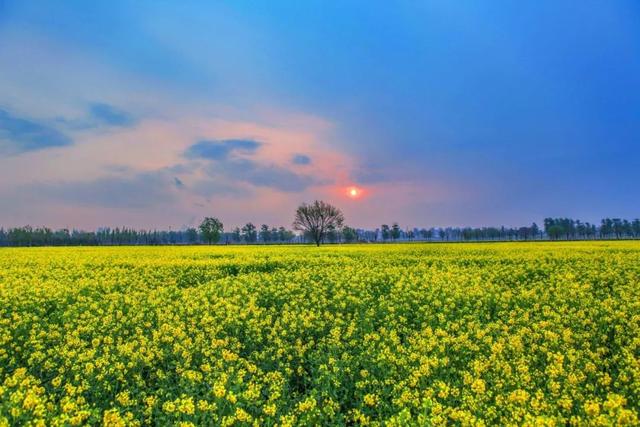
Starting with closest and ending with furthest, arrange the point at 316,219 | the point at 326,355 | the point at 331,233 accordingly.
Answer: the point at 326,355 → the point at 316,219 → the point at 331,233

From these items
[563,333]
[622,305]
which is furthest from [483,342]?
[622,305]

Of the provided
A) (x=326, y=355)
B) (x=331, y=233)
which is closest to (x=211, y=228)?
(x=331, y=233)

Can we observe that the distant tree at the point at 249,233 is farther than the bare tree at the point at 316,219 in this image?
Yes

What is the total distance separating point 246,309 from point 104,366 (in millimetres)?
4458

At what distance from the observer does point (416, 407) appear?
695 centimetres

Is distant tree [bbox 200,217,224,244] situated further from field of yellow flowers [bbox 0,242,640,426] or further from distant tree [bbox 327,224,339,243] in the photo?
field of yellow flowers [bbox 0,242,640,426]

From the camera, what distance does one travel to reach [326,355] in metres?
9.42

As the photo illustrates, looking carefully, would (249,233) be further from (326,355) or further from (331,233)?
(326,355)

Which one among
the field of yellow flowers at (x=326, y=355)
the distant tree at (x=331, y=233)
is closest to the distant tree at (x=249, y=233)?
the distant tree at (x=331, y=233)

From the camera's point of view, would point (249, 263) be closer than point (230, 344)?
No

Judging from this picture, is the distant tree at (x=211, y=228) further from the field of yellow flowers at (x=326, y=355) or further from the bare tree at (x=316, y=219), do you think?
the field of yellow flowers at (x=326, y=355)

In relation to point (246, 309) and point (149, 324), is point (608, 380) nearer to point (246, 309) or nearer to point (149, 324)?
point (246, 309)

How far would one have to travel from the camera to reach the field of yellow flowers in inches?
253

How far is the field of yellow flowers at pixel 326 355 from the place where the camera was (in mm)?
6422
